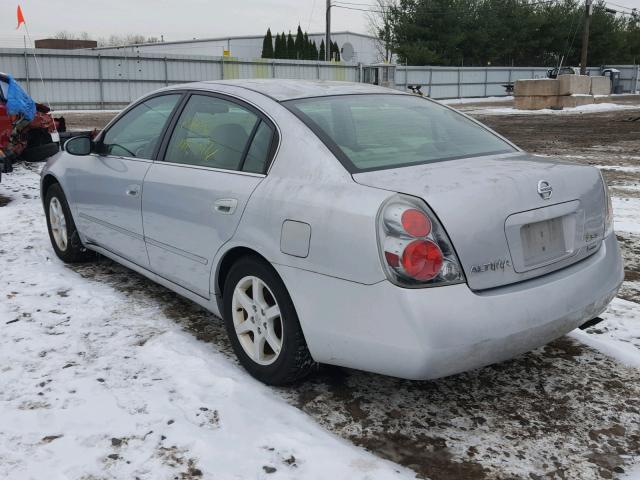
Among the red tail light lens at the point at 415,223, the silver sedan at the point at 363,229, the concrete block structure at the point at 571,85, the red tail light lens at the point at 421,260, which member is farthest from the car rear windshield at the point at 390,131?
the concrete block structure at the point at 571,85

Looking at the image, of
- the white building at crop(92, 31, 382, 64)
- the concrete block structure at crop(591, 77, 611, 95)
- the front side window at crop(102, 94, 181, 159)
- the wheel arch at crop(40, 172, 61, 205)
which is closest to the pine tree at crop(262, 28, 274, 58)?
the white building at crop(92, 31, 382, 64)

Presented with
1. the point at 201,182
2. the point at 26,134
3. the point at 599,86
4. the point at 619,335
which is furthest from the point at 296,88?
the point at 599,86

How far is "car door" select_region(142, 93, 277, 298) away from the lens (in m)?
3.23

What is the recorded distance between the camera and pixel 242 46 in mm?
59562

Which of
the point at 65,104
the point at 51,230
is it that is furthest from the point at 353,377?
the point at 65,104

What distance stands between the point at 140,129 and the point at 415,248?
2.58 metres

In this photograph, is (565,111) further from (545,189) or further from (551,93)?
(545,189)

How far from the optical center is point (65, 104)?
28047 mm

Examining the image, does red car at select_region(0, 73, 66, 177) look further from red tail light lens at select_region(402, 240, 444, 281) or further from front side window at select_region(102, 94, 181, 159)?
red tail light lens at select_region(402, 240, 444, 281)

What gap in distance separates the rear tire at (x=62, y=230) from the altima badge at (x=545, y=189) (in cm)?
365

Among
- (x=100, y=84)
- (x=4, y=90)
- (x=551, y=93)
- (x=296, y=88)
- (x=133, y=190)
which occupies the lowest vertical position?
(x=133, y=190)

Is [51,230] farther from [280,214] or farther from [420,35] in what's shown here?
[420,35]

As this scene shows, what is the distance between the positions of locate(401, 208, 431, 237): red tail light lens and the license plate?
0.47 meters

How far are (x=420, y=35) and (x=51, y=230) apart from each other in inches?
1852
